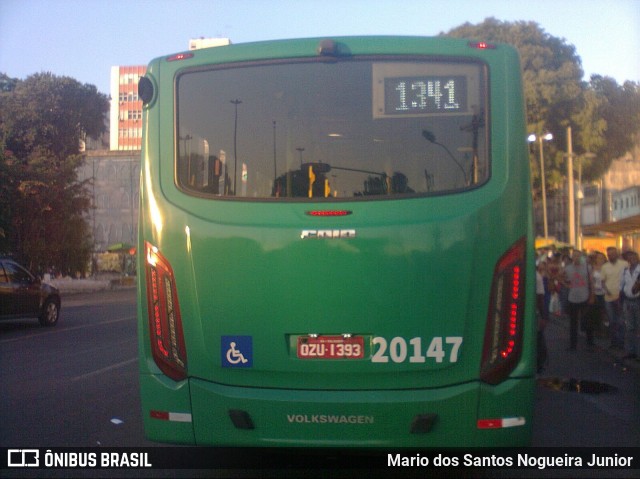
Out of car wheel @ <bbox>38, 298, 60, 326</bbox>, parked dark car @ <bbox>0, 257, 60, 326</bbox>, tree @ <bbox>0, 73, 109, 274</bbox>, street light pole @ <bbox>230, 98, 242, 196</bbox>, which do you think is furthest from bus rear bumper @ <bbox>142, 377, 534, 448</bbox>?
tree @ <bbox>0, 73, 109, 274</bbox>

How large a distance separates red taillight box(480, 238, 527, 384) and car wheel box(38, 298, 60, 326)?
16.2 metres

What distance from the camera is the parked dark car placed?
56.7 feet

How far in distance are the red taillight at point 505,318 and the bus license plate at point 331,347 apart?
0.80 m

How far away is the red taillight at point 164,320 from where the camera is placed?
497 centimetres

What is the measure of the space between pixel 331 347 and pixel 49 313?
16022mm

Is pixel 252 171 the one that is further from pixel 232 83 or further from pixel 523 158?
pixel 523 158

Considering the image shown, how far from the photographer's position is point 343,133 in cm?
495

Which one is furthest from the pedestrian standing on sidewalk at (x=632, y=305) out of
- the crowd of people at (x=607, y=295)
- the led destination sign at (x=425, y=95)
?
the led destination sign at (x=425, y=95)

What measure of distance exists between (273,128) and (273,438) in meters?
2.01

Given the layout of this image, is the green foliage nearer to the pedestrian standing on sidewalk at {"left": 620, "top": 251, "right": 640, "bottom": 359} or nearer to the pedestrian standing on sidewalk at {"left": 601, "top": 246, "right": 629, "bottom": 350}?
the pedestrian standing on sidewalk at {"left": 601, "top": 246, "right": 629, "bottom": 350}

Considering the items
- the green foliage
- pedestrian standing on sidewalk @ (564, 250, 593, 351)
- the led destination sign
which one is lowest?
pedestrian standing on sidewalk @ (564, 250, 593, 351)

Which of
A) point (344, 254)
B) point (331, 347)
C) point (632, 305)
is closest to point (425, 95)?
point (344, 254)

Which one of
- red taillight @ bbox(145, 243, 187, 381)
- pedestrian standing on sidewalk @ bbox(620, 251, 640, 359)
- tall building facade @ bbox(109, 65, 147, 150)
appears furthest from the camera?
tall building facade @ bbox(109, 65, 147, 150)

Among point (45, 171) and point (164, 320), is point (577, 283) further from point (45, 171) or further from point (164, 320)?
point (45, 171)
